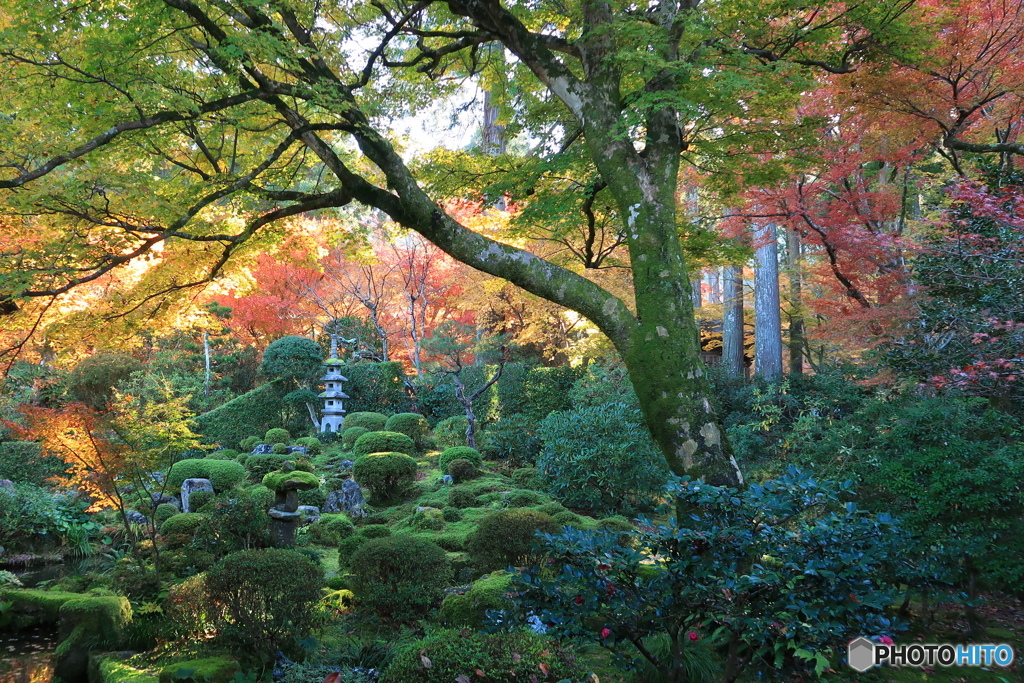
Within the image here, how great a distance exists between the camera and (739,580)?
7.87 feet

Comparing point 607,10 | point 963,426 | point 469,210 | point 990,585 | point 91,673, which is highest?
point 469,210

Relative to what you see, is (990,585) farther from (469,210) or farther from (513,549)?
(469,210)

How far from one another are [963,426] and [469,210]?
10474 mm

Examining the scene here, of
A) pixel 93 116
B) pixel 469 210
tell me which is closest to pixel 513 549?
pixel 93 116

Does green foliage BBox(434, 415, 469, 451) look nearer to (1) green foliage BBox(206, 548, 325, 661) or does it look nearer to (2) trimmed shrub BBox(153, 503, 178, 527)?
(2) trimmed shrub BBox(153, 503, 178, 527)

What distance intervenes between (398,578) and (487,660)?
2260 mm

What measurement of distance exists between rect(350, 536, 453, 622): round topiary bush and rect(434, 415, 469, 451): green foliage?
688 cm

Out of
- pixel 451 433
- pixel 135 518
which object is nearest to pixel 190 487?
pixel 135 518

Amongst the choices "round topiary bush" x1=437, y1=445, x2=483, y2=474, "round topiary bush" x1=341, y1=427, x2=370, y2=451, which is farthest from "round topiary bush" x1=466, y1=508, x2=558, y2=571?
"round topiary bush" x1=341, y1=427, x2=370, y2=451

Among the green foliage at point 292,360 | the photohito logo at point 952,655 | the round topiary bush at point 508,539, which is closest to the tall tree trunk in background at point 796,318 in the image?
the photohito logo at point 952,655

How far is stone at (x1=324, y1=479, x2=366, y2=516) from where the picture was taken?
28.9 feet

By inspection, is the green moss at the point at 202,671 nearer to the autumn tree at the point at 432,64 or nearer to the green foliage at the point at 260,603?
the green foliage at the point at 260,603

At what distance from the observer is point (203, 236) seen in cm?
534

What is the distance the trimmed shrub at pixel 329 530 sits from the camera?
24.5 feet
